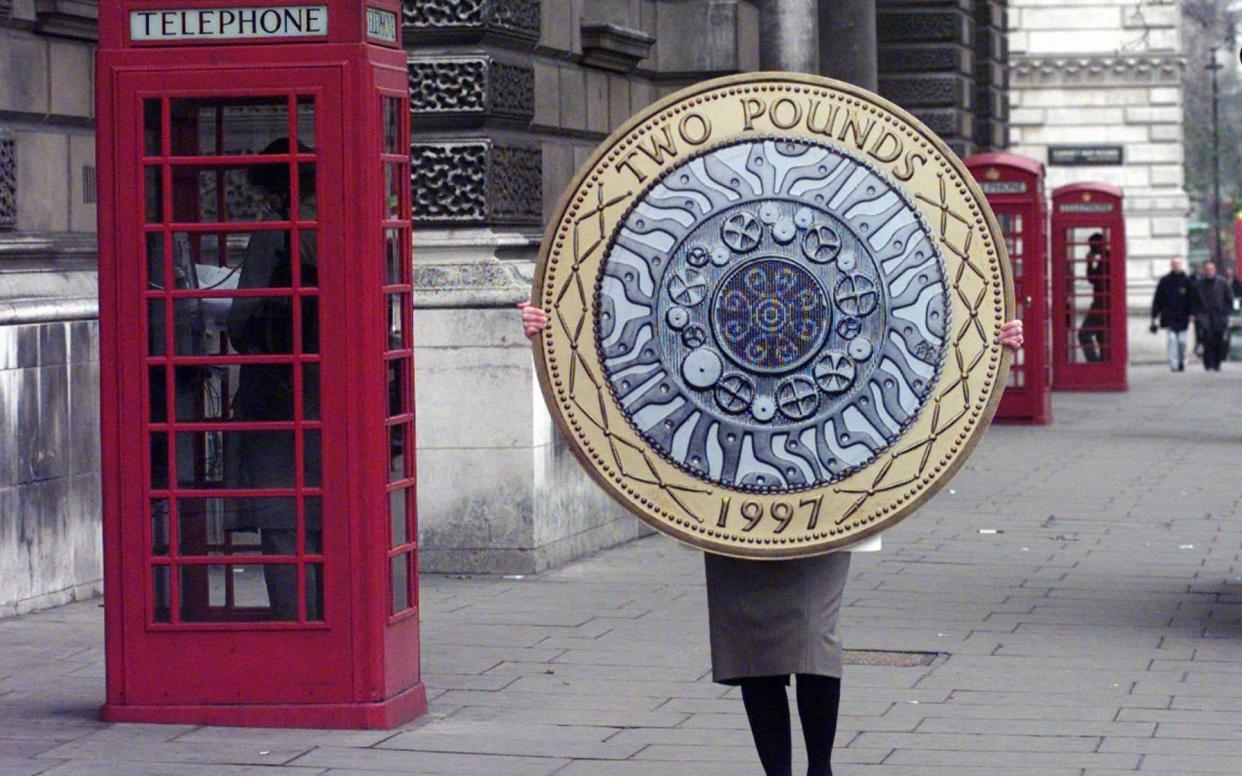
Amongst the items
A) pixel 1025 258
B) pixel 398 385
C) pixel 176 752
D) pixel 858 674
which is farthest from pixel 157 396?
pixel 1025 258

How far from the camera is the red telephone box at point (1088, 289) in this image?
2369 centimetres

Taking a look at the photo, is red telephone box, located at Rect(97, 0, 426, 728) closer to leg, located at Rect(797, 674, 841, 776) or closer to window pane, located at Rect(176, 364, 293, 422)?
window pane, located at Rect(176, 364, 293, 422)

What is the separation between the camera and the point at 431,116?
10.3 m

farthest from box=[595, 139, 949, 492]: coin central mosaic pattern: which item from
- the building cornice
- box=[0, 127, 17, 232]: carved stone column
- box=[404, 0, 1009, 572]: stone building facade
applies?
the building cornice

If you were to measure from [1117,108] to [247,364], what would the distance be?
3160cm

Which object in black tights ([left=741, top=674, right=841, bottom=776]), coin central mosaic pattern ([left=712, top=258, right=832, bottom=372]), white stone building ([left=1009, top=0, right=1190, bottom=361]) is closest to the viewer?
coin central mosaic pattern ([left=712, top=258, right=832, bottom=372])

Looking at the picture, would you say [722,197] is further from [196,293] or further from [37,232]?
[37,232]

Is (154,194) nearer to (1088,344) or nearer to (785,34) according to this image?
(785,34)

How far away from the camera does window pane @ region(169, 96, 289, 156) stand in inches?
263

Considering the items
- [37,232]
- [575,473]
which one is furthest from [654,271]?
[575,473]

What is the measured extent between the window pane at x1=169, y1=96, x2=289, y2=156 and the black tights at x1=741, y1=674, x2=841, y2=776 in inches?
87.9

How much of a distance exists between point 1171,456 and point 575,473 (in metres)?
7.16

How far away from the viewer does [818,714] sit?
217 inches

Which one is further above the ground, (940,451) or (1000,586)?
(940,451)
